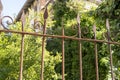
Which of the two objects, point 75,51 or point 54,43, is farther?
point 54,43

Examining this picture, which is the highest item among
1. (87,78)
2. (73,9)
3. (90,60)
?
(73,9)

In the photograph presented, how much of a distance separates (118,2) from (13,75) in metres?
4.65

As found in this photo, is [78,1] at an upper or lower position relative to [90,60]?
upper

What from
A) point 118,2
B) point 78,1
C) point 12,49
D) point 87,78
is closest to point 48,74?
point 12,49

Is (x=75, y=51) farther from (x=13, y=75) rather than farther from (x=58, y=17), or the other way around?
(x=13, y=75)

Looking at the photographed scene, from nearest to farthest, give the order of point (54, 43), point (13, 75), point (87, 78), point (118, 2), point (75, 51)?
1. point (118, 2)
2. point (13, 75)
3. point (87, 78)
4. point (75, 51)
5. point (54, 43)

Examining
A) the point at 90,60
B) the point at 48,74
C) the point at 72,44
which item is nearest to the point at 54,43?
the point at 72,44

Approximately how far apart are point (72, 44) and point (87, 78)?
74.7 inches

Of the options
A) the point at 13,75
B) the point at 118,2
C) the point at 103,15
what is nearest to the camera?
the point at 118,2

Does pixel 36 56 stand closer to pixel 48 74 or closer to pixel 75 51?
pixel 48 74

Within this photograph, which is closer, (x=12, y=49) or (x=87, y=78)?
(x=12, y=49)

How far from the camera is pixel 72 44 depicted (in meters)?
13.0

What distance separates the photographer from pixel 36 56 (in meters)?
9.44

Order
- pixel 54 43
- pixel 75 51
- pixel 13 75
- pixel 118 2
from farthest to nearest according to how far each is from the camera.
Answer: pixel 54 43 → pixel 75 51 → pixel 13 75 → pixel 118 2
